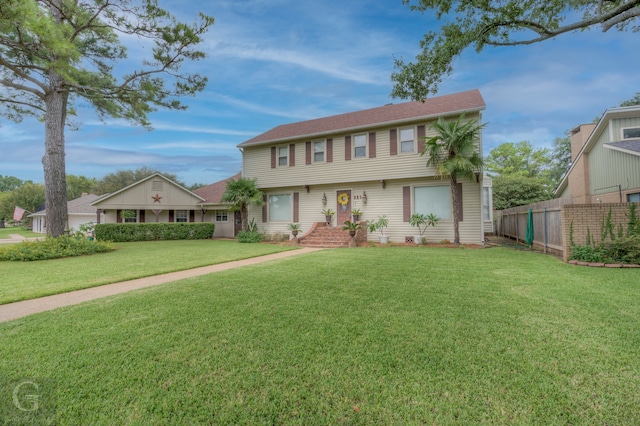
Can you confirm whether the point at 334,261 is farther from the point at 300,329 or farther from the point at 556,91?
the point at 556,91

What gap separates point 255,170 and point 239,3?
799cm

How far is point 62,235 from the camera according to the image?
1068cm

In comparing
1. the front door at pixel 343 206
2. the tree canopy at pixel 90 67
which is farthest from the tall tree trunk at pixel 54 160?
the front door at pixel 343 206

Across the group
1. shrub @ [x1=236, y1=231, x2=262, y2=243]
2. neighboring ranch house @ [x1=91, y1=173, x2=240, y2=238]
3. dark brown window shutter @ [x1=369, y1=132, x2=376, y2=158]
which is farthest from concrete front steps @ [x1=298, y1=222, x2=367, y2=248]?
neighboring ranch house @ [x1=91, y1=173, x2=240, y2=238]

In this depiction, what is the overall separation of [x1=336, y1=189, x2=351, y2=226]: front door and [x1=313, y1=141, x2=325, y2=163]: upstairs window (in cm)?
202

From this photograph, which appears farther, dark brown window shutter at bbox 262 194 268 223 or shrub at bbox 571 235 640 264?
dark brown window shutter at bbox 262 194 268 223

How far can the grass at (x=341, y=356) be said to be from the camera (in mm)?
1783

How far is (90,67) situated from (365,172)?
13.9 meters

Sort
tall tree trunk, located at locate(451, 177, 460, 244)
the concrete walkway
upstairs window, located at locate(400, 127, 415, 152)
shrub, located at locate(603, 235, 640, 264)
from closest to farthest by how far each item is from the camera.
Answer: the concrete walkway
shrub, located at locate(603, 235, 640, 264)
tall tree trunk, located at locate(451, 177, 460, 244)
upstairs window, located at locate(400, 127, 415, 152)

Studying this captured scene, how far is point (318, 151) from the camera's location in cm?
1438

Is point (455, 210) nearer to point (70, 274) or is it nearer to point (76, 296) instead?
point (76, 296)

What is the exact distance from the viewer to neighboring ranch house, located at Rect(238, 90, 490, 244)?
11.9 m

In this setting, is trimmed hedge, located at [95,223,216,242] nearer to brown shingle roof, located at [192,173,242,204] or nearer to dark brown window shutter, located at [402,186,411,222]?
brown shingle roof, located at [192,173,242,204]

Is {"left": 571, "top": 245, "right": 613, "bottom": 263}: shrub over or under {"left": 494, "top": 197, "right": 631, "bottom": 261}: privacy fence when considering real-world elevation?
under
